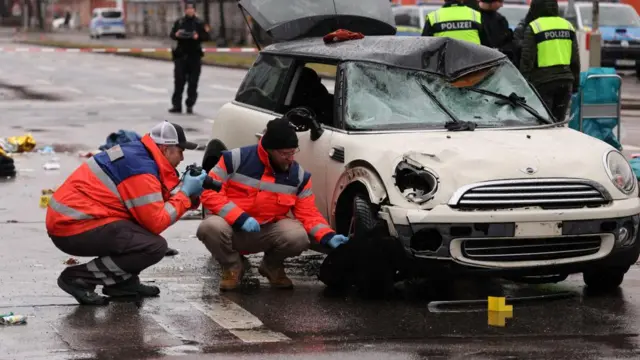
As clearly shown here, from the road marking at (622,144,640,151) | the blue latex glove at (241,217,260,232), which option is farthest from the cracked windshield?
the road marking at (622,144,640,151)

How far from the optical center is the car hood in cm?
829

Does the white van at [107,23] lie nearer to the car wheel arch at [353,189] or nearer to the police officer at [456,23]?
the police officer at [456,23]

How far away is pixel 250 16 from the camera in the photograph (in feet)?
37.4

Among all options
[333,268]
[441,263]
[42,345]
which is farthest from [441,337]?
[42,345]

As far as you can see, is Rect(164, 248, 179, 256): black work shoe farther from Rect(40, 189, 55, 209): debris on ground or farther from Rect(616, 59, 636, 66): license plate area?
Rect(616, 59, 636, 66): license plate area

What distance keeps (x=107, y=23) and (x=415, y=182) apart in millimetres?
65929

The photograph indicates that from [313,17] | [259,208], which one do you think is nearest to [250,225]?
[259,208]

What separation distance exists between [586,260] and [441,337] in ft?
4.42

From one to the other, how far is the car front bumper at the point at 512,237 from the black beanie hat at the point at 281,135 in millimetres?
768

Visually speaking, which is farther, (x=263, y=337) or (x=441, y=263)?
(x=441, y=263)

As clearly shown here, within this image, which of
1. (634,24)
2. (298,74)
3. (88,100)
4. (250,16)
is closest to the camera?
(298,74)

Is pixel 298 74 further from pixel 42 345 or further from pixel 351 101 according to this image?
pixel 42 345

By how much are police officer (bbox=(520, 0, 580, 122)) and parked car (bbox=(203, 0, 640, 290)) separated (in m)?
3.59

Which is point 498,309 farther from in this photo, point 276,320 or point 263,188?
point 263,188
